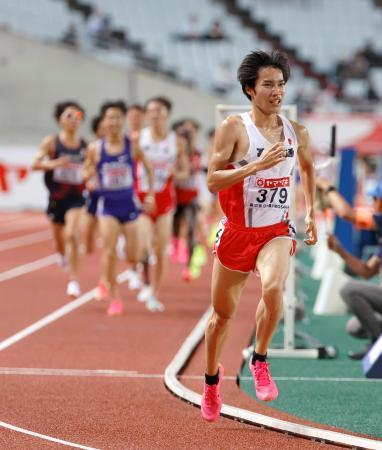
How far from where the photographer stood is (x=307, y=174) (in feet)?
18.1

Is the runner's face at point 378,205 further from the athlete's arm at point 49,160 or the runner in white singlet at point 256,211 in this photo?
the athlete's arm at point 49,160

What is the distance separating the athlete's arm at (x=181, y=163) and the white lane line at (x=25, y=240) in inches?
273

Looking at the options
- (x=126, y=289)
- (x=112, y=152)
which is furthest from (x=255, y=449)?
(x=126, y=289)

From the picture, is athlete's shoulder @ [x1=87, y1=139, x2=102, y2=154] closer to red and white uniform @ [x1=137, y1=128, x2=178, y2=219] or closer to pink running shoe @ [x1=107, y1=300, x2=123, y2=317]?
red and white uniform @ [x1=137, y1=128, x2=178, y2=219]

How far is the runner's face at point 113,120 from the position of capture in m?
9.57

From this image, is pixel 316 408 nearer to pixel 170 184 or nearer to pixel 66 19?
pixel 170 184

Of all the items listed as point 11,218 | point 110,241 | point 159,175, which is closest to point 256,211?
point 110,241

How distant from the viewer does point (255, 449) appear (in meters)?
4.89

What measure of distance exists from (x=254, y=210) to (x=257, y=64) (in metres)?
0.76

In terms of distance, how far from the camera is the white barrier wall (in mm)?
26391

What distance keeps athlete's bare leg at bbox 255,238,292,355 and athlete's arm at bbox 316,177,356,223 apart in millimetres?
1986

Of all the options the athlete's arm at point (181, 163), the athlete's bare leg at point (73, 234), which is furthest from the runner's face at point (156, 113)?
the athlete's bare leg at point (73, 234)

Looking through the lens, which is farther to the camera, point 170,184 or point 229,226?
point 170,184

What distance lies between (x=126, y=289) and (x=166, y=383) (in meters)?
5.65
